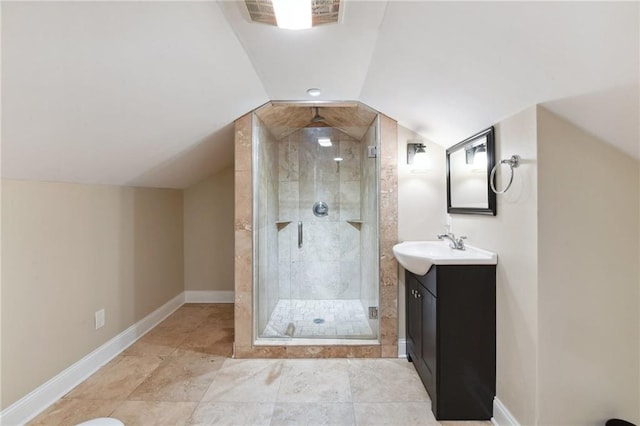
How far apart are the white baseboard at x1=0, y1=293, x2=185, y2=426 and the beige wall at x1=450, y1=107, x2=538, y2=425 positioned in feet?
8.78

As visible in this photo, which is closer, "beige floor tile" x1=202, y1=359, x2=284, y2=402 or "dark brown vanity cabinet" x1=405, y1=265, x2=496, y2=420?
"dark brown vanity cabinet" x1=405, y1=265, x2=496, y2=420

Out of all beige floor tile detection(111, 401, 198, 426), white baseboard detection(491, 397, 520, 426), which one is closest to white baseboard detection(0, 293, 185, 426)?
beige floor tile detection(111, 401, 198, 426)

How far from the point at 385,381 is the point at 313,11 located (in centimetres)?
229

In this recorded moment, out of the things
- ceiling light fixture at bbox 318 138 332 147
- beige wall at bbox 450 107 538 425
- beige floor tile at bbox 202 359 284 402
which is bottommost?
beige floor tile at bbox 202 359 284 402

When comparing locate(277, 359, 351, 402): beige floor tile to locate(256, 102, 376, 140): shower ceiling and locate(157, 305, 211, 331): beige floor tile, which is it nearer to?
locate(157, 305, 211, 331): beige floor tile

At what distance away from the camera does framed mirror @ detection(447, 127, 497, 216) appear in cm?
184

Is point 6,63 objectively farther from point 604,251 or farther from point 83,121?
point 604,251

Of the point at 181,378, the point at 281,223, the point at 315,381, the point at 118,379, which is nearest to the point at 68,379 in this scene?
the point at 118,379

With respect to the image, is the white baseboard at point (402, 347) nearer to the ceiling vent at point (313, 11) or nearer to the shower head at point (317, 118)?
the shower head at point (317, 118)

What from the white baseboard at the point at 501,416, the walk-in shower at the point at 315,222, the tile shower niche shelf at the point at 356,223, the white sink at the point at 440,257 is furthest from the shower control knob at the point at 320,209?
the white baseboard at the point at 501,416

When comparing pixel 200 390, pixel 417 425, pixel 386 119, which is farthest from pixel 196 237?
pixel 417 425

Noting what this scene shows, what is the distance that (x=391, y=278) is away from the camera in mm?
2578

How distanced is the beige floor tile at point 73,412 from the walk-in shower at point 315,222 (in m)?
1.09

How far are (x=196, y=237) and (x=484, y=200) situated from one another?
3.38 metres
